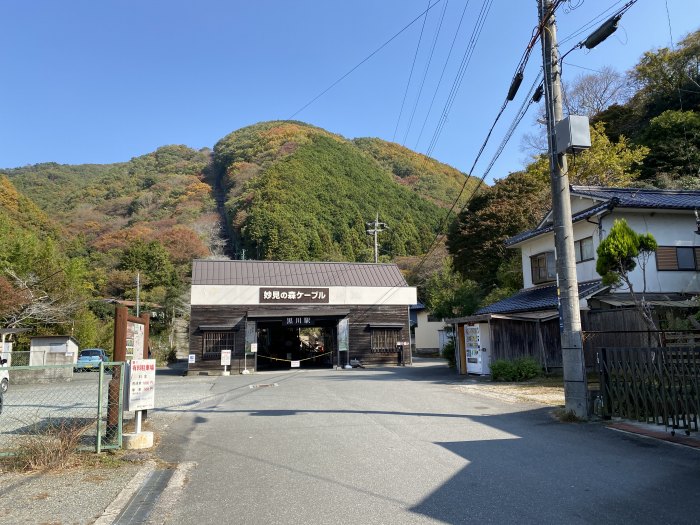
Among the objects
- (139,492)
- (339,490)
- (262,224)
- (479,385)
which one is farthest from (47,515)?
(262,224)

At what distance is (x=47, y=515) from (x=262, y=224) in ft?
177

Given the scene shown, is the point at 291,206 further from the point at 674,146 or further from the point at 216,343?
the point at 674,146

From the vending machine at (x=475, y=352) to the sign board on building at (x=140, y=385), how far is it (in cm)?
1305

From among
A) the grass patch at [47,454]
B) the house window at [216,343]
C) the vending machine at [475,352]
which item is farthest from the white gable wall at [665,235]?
the house window at [216,343]

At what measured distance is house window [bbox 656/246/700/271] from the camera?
710 inches

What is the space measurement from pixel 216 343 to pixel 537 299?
643 inches

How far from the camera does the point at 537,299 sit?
20.1 m

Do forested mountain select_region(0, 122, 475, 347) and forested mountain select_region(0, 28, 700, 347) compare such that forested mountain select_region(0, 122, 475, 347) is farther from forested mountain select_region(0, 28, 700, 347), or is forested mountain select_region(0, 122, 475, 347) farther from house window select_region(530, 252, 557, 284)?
house window select_region(530, 252, 557, 284)

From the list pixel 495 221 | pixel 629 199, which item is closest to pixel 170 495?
pixel 629 199

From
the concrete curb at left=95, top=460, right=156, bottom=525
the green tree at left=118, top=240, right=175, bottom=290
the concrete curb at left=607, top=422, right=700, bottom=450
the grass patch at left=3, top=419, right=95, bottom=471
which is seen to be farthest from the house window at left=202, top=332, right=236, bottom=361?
the green tree at left=118, top=240, right=175, bottom=290

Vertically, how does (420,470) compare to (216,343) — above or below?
below

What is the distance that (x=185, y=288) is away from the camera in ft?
157

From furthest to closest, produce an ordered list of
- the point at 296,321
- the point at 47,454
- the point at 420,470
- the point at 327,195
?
the point at 327,195 < the point at 296,321 < the point at 47,454 < the point at 420,470

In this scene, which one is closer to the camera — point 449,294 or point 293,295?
point 293,295
